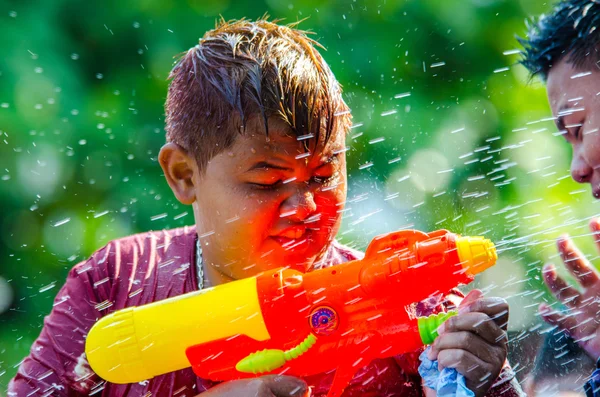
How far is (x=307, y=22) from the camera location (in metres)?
3.90

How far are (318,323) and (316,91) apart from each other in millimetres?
586

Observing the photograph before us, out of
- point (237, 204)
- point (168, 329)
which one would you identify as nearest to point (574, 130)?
point (237, 204)

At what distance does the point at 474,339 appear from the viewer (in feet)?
4.91

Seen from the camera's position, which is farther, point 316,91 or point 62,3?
point 62,3

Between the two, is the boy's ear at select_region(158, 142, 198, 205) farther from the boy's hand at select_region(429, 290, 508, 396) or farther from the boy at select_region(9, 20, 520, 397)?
the boy's hand at select_region(429, 290, 508, 396)

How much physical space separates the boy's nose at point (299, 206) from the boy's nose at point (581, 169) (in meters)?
0.66

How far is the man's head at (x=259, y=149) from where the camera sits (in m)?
1.81

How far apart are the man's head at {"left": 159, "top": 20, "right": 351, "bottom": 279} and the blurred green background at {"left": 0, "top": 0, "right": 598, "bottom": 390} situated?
1.72 m

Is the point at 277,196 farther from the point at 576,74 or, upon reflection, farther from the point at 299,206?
the point at 576,74

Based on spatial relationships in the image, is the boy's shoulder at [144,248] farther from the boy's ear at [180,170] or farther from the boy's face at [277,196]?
the boy's face at [277,196]

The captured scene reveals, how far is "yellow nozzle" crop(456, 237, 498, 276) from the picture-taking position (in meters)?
1.45

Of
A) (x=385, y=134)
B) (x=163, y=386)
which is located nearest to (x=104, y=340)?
(x=163, y=386)

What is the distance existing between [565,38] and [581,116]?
8.6 inches

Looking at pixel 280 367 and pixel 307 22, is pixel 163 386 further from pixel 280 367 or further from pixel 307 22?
pixel 307 22
